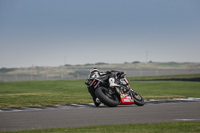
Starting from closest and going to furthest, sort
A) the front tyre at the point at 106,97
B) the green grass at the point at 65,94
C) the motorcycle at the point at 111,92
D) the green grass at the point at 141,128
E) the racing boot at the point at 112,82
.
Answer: the green grass at the point at 141,128
the front tyre at the point at 106,97
the motorcycle at the point at 111,92
the racing boot at the point at 112,82
the green grass at the point at 65,94

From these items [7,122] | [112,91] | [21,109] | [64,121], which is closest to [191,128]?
[64,121]

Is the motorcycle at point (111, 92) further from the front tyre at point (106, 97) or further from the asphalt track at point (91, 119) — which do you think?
the asphalt track at point (91, 119)

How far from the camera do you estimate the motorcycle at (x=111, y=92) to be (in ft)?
45.0

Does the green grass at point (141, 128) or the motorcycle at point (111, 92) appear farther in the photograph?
the motorcycle at point (111, 92)

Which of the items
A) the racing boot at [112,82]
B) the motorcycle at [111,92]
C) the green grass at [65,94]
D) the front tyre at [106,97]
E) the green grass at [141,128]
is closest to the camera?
the green grass at [141,128]

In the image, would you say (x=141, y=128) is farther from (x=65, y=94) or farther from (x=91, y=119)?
(x=65, y=94)

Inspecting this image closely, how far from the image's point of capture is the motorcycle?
1373 cm

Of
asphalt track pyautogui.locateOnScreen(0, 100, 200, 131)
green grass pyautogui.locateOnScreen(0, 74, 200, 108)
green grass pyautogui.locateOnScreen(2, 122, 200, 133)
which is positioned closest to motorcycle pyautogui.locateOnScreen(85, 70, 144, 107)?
asphalt track pyautogui.locateOnScreen(0, 100, 200, 131)

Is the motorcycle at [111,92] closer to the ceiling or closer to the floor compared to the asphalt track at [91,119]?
closer to the ceiling

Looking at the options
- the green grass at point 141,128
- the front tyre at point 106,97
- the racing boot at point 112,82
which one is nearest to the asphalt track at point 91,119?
the green grass at point 141,128

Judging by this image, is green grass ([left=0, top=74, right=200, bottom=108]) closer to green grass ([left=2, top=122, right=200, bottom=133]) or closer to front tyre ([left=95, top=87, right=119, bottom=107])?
front tyre ([left=95, top=87, right=119, bottom=107])

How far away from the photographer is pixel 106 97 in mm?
13703

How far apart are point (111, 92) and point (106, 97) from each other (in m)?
0.37

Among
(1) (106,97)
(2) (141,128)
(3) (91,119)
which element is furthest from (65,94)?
(2) (141,128)
